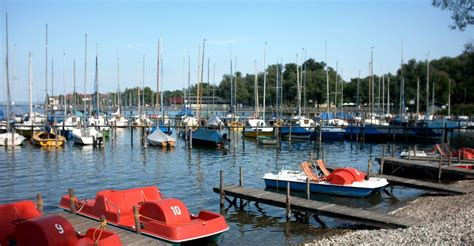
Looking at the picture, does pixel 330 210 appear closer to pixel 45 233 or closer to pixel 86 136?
pixel 45 233

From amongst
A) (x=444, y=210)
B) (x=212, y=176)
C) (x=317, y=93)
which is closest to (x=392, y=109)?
(x=317, y=93)

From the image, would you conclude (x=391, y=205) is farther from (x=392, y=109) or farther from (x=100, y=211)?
(x=392, y=109)

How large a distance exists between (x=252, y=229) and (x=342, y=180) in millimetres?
6668

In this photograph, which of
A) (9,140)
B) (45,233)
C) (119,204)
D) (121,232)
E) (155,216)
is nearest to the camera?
(45,233)

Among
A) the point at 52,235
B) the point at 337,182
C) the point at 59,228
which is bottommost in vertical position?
the point at 337,182

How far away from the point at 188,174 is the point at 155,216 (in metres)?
17.6

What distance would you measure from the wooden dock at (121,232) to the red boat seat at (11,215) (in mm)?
1387

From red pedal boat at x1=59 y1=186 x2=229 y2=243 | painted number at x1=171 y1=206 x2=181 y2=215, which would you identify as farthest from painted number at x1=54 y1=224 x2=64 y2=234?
painted number at x1=171 y1=206 x2=181 y2=215

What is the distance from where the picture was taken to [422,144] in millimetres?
57594

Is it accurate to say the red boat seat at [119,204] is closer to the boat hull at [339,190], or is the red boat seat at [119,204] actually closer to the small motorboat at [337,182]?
the small motorboat at [337,182]

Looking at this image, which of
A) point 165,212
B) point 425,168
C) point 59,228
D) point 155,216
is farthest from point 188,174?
point 59,228

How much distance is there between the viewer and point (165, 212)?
48.4ft

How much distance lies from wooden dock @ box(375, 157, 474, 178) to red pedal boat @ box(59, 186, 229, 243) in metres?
16.6

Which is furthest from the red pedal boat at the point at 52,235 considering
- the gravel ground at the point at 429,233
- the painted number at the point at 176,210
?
the gravel ground at the point at 429,233
